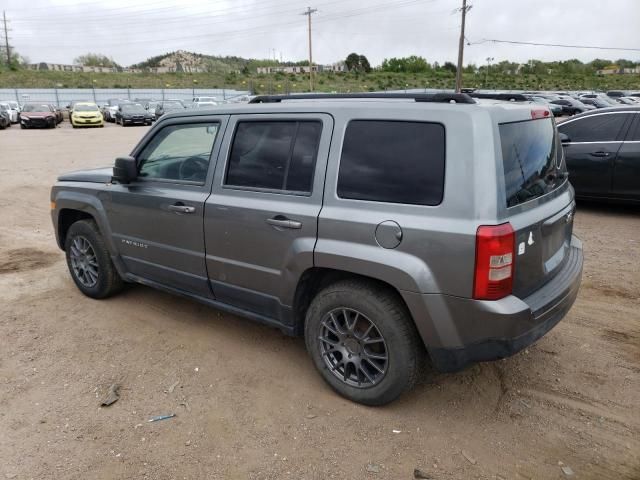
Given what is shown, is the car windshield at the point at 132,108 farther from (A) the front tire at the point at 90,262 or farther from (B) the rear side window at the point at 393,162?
(B) the rear side window at the point at 393,162

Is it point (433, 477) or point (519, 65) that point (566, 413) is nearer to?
point (433, 477)

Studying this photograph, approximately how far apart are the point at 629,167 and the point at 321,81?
69.0 m

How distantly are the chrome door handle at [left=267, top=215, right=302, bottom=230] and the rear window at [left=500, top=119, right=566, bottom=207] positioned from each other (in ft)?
4.07

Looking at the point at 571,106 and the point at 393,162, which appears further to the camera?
the point at 571,106

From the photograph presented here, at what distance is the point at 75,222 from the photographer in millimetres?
4820

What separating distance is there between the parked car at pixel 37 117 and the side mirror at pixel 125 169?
85.6 ft

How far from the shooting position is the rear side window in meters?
2.71

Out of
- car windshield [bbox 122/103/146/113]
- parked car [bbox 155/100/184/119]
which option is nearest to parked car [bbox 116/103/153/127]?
car windshield [bbox 122/103/146/113]

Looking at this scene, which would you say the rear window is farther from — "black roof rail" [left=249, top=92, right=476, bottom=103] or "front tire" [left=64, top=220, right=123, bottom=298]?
"front tire" [left=64, top=220, right=123, bottom=298]

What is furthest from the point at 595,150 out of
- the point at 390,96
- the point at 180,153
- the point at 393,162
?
the point at 180,153

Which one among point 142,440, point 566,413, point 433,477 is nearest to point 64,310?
point 142,440

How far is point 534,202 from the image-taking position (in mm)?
2873

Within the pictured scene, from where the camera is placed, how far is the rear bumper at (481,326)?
262 centimetres

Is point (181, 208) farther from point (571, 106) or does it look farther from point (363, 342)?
point (571, 106)
